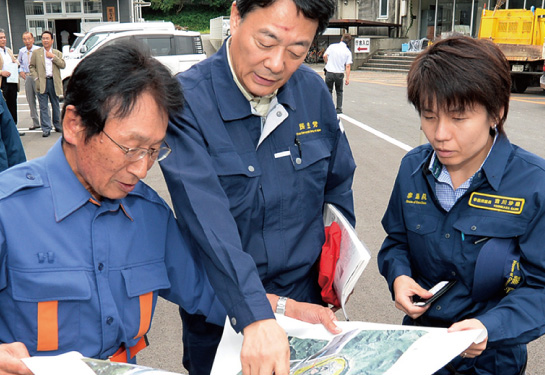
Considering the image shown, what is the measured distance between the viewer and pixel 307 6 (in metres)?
1.73

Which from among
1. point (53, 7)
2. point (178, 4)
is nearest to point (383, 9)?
point (53, 7)

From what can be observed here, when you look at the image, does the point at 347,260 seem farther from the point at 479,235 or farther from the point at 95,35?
the point at 95,35

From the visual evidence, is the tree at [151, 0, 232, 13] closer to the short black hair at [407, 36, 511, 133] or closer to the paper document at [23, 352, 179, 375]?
the short black hair at [407, 36, 511, 133]

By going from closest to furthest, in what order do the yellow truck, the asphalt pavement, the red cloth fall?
the red cloth
the asphalt pavement
the yellow truck

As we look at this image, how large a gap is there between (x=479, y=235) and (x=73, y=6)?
3623cm

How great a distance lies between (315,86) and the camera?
208cm

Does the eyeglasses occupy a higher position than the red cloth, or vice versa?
the eyeglasses

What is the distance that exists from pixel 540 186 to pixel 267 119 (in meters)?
0.86

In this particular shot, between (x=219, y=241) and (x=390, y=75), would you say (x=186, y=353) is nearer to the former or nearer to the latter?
(x=219, y=241)

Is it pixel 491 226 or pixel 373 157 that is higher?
pixel 491 226

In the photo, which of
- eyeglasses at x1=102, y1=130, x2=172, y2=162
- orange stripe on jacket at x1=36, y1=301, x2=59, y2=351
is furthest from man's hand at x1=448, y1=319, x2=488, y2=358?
orange stripe on jacket at x1=36, y1=301, x2=59, y2=351

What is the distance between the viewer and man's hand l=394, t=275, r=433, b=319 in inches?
73.2

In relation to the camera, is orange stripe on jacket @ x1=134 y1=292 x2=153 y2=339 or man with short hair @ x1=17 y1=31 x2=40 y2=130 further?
man with short hair @ x1=17 y1=31 x2=40 y2=130

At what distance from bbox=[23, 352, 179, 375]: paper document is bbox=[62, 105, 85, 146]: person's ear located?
574 mm
